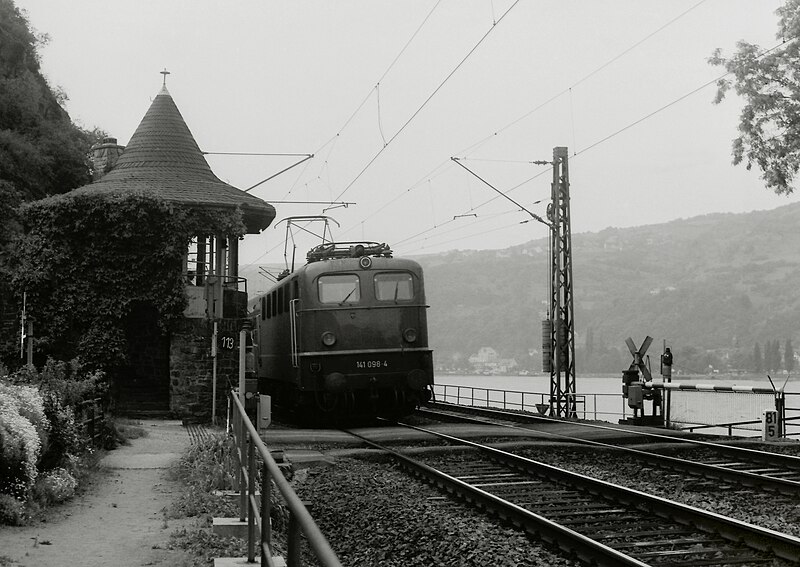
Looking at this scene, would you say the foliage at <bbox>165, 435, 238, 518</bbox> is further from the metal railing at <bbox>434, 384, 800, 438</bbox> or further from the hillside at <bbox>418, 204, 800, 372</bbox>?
the hillside at <bbox>418, 204, 800, 372</bbox>

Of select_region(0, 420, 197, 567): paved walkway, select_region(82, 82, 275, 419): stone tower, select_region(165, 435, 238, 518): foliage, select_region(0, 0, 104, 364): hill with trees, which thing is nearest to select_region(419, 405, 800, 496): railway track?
select_region(165, 435, 238, 518): foliage

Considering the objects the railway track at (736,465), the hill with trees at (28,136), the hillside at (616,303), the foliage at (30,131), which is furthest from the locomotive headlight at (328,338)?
the hillside at (616,303)

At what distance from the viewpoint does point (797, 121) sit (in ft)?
80.7

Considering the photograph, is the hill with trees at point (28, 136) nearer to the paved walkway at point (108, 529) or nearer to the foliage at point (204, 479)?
the foliage at point (204, 479)

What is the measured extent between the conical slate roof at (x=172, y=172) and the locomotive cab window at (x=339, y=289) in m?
6.94

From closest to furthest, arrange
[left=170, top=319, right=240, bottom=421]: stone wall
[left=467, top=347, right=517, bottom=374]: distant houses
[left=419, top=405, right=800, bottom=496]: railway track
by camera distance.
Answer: [left=419, top=405, right=800, bottom=496]: railway track, [left=170, top=319, right=240, bottom=421]: stone wall, [left=467, top=347, right=517, bottom=374]: distant houses

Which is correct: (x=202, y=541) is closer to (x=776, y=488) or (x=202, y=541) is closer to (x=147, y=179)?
(x=776, y=488)

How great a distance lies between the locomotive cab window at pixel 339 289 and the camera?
68.4ft

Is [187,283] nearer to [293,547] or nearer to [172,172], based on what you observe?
[172,172]

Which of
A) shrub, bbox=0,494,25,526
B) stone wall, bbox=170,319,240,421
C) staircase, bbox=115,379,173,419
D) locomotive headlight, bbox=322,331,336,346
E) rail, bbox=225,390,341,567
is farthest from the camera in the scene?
staircase, bbox=115,379,173,419

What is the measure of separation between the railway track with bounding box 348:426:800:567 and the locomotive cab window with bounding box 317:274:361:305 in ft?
24.8

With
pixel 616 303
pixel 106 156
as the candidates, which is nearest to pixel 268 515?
pixel 106 156

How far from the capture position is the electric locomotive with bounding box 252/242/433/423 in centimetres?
2044

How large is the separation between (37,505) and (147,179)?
66.1ft
